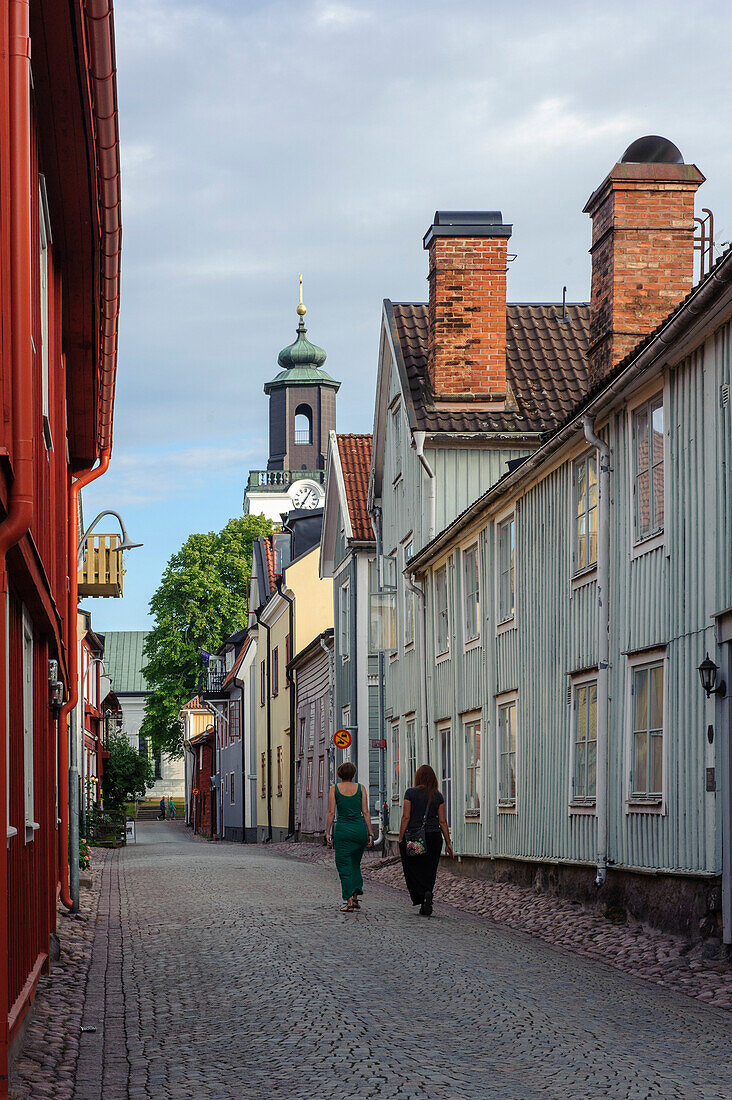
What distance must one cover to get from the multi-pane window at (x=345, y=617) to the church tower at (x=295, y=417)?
198 ft

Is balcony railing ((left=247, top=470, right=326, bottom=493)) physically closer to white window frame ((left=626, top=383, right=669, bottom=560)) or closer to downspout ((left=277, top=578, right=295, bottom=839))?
downspout ((left=277, top=578, right=295, bottom=839))

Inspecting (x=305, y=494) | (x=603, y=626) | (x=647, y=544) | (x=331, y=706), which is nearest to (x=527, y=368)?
(x=603, y=626)

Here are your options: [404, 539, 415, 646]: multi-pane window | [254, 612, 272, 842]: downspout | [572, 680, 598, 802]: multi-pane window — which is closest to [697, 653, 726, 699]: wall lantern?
[572, 680, 598, 802]: multi-pane window

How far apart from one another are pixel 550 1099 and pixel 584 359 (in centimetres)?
1918

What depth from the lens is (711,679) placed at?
1095 centimetres

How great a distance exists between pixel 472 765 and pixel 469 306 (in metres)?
7.22

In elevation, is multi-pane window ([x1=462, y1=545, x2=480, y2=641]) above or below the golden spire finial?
below

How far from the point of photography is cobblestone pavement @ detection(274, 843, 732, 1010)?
9.80 metres

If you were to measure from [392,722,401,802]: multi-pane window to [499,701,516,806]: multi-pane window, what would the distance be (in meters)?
7.74

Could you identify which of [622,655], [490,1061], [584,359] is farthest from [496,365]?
[490,1061]

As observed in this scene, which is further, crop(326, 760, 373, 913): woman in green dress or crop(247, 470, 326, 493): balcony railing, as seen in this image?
crop(247, 470, 326, 493): balcony railing

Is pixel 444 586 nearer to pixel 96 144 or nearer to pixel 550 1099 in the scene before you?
pixel 96 144

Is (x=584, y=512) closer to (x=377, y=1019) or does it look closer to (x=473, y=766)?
(x=473, y=766)

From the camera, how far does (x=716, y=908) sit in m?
10.8
